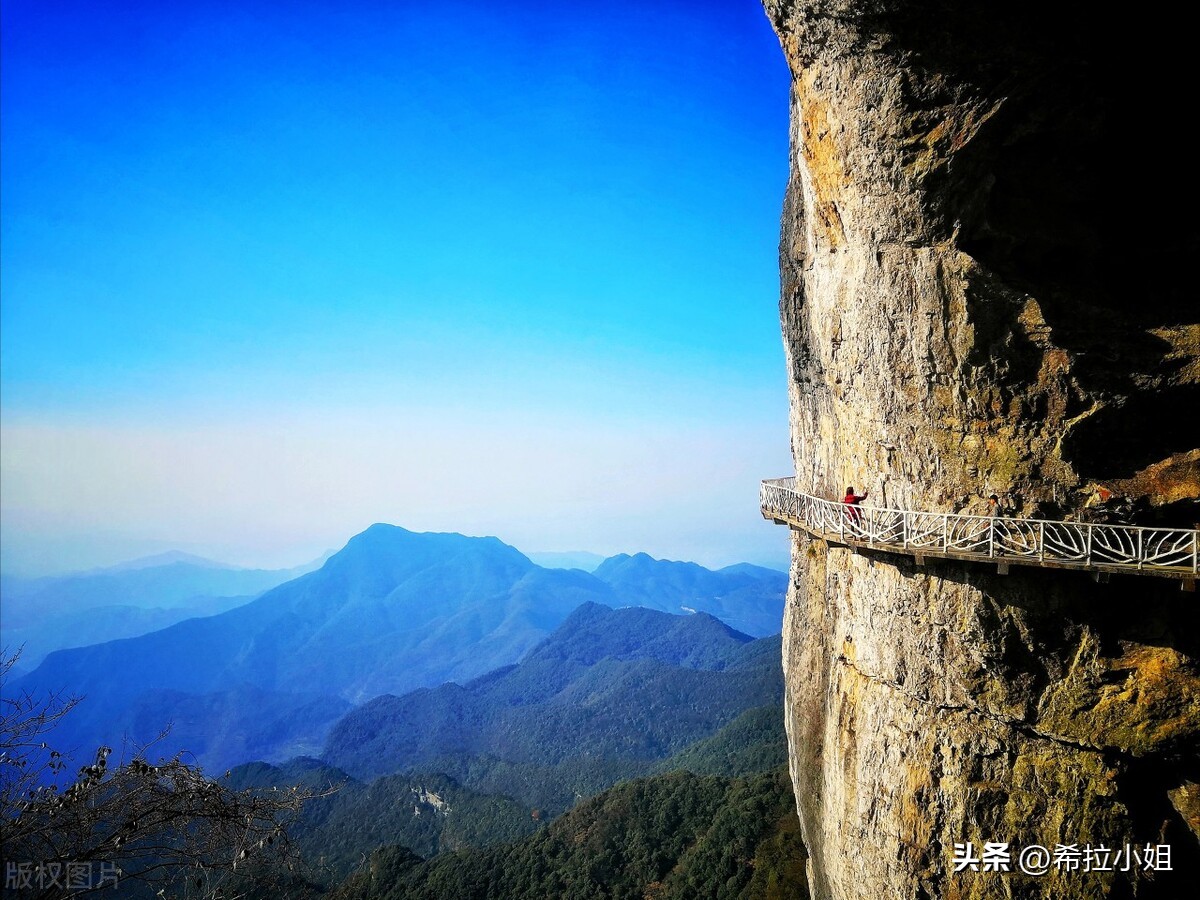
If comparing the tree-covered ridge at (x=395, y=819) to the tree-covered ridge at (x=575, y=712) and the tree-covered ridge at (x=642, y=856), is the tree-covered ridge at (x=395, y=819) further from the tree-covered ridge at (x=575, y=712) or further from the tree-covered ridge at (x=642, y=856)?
the tree-covered ridge at (x=642, y=856)

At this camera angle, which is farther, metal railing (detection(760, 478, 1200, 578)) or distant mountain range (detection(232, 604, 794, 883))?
distant mountain range (detection(232, 604, 794, 883))

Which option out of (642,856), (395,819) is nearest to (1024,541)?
(642,856)

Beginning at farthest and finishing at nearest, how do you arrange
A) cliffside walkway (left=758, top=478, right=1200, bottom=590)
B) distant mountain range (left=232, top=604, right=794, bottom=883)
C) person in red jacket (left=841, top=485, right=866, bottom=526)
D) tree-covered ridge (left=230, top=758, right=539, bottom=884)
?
distant mountain range (left=232, top=604, right=794, bottom=883)
tree-covered ridge (left=230, top=758, right=539, bottom=884)
person in red jacket (left=841, top=485, right=866, bottom=526)
cliffside walkway (left=758, top=478, right=1200, bottom=590)

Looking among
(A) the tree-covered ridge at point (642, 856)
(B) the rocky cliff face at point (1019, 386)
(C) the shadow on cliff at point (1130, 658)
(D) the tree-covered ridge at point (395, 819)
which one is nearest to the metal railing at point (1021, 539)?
(B) the rocky cliff face at point (1019, 386)

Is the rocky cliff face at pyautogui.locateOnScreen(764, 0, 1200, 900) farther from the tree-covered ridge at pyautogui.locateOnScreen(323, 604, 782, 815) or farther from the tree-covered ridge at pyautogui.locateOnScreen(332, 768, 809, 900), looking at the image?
the tree-covered ridge at pyautogui.locateOnScreen(323, 604, 782, 815)

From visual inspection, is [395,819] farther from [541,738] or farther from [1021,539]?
[1021,539]

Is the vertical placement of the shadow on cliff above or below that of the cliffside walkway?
below

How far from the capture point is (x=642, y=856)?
42500 millimetres

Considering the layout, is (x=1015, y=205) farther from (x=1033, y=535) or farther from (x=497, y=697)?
(x=497, y=697)

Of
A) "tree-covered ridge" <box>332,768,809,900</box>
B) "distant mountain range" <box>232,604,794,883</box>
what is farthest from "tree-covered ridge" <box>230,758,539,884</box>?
"tree-covered ridge" <box>332,768,809,900</box>

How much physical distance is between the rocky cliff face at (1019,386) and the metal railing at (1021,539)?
48cm

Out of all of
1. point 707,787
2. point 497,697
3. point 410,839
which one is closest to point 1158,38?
point 707,787

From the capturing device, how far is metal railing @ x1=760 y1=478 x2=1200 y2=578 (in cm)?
1057

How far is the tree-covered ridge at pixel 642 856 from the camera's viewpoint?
3481 centimetres
